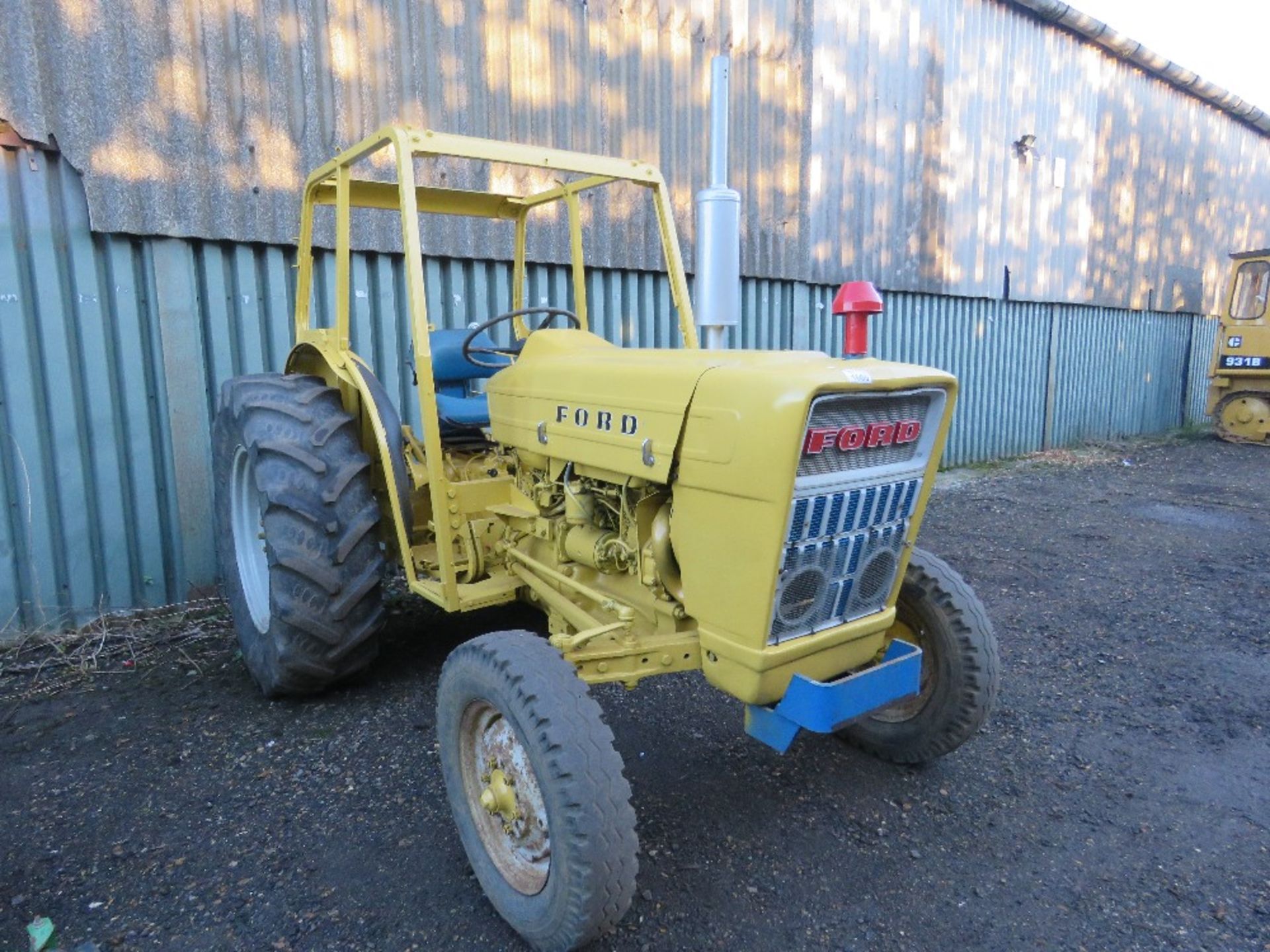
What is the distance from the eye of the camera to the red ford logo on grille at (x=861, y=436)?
6.73ft

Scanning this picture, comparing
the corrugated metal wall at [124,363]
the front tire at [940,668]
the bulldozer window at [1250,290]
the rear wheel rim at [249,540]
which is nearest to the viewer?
the front tire at [940,668]

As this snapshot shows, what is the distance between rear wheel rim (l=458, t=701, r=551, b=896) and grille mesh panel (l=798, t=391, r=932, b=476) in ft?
3.37

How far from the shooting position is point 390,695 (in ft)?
11.2

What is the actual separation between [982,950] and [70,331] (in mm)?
4565

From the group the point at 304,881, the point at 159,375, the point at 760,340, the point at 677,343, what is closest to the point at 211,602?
the point at 159,375

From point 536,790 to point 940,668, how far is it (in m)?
1.40

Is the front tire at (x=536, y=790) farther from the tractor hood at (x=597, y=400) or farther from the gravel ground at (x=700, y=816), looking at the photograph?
the tractor hood at (x=597, y=400)

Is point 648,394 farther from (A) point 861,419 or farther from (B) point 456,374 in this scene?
(B) point 456,374

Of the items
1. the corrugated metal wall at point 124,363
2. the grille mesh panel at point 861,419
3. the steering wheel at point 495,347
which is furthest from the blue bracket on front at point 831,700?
the corrugated metal wall at point 124,363

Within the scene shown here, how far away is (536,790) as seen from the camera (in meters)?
2.07

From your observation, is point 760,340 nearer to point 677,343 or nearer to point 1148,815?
point 677,343

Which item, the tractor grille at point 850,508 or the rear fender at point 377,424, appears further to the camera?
the rear fender at point 377,424

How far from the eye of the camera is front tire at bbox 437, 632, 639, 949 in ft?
6.01

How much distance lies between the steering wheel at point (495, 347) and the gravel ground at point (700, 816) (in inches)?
52.4
